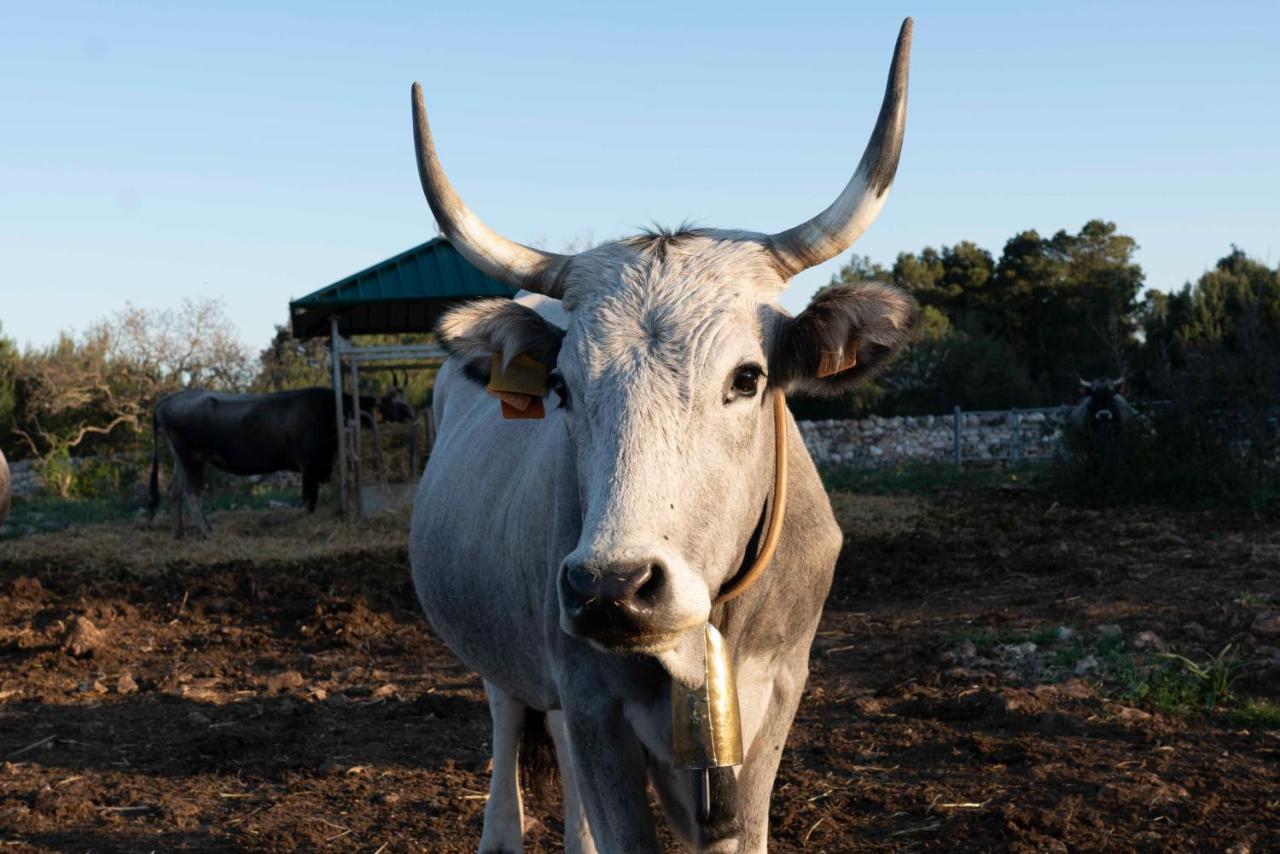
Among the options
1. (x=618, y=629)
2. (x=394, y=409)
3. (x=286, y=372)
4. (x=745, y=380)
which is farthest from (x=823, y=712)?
(x=286, y=372)

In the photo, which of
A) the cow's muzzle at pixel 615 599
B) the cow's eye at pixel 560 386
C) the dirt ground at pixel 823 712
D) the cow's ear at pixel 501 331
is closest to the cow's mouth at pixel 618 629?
the cow's muzzle at pixel 615 599

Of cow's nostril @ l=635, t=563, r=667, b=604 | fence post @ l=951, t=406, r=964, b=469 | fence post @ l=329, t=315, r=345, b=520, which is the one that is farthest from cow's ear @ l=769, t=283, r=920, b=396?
fence post @ l=951, t=406, r=964, b=469

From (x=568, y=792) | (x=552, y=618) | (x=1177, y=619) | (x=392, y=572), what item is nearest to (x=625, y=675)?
(x=552, y=618)

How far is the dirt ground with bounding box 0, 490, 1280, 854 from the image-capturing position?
14.1 feet

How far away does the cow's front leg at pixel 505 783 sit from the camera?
4.17 m

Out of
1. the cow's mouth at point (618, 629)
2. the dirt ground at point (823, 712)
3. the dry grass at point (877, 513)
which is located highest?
the cow's mouth at point (618, 629)

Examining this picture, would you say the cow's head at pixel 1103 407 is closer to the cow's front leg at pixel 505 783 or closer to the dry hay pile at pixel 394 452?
the dry hay pile at pixel 394 452

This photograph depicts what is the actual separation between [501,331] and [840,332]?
859 millimetres

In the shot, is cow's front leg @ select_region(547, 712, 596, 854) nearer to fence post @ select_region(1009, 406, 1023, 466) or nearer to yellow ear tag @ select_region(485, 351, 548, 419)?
yellow ear tag @ select_region(485, 351, 548, 419)

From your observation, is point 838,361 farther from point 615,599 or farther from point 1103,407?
point 1103,407

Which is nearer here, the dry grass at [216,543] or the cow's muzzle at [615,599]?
the cow's muzzle at [615,599]

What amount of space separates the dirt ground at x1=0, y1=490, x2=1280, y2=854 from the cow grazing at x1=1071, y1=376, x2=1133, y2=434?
4.72 metres

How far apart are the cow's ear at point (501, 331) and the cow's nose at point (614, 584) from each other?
0.96 m

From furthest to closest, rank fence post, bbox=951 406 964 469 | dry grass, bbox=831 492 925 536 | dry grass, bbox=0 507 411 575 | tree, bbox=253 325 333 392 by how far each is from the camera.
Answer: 1. tree, bbox=253 325 333 392
2. fence post, bbox=951 406 964 469
3. dry grass, bbox=831 492 925 536
4. dry grass, bbox=0 507 411 575
